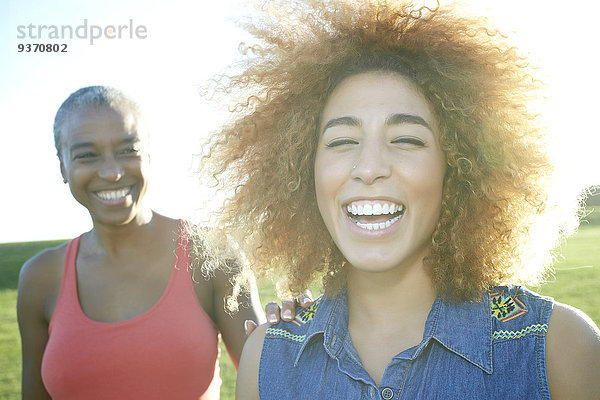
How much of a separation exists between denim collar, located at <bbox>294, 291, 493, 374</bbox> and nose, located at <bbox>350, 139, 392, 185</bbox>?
1.97ft

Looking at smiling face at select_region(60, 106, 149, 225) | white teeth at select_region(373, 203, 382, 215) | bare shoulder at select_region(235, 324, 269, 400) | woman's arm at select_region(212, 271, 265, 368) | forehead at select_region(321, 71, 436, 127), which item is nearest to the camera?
white teeth at select_region(373, 203, 382, 215)

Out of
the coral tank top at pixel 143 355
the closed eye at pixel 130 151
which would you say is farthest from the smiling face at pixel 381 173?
the closed eye at pixel 130 151

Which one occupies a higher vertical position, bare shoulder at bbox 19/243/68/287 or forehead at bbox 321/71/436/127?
forehead at bbox 321/71/436/127

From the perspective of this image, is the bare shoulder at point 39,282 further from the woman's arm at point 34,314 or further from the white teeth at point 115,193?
the white teeth at point 115,193

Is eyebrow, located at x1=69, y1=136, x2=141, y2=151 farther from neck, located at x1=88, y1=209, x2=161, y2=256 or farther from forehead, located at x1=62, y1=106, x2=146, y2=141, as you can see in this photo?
neck, located at x1=88, y1=209, x2=161, y2=256

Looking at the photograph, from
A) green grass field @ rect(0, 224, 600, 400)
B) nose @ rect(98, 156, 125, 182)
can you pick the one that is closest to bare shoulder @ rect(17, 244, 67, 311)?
nose @ rect(98, 156, 125, 182)

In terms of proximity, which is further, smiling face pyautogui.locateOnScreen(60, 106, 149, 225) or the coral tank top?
smiling face pyautogui.locateOnScreen(60, 106, 149, 225)

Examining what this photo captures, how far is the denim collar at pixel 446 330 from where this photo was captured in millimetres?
2258

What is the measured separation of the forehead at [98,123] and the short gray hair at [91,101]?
0.10 ft

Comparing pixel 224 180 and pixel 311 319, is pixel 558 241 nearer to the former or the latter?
pixel 311 319

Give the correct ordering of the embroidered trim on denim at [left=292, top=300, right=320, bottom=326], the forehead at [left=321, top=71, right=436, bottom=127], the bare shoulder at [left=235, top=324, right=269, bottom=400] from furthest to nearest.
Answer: the embroidered trim on denim at [left=292, top=300, right=320, bottom=326] → the bare shoulder at [left=235, top=324, right=269, bottom=400] → the forehead at [left=321, top=71, right=436, bottom=127]

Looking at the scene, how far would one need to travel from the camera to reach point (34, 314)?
12.6ft

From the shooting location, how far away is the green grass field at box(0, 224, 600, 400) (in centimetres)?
824

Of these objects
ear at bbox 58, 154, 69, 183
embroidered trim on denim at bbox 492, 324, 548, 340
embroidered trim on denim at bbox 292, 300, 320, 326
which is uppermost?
ear at bbox 58, 154, 69, 183
